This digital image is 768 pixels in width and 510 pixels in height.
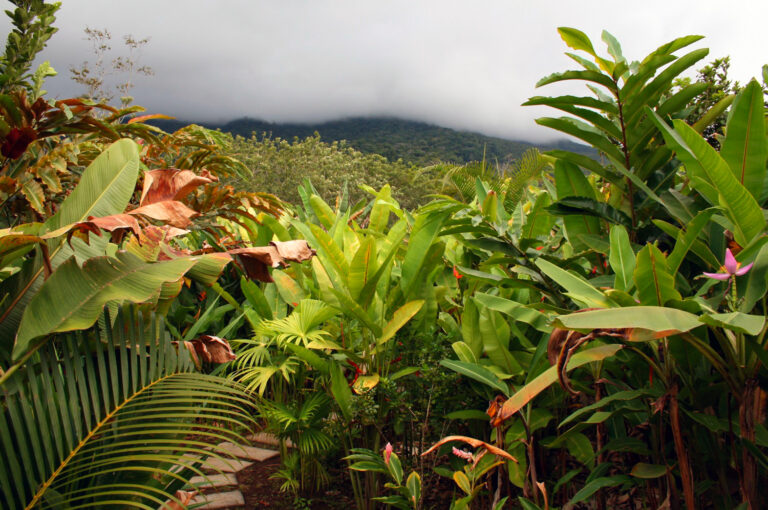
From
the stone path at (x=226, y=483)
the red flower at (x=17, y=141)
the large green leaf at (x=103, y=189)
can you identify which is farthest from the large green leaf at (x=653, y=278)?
the red flower at (x=17, y=141)

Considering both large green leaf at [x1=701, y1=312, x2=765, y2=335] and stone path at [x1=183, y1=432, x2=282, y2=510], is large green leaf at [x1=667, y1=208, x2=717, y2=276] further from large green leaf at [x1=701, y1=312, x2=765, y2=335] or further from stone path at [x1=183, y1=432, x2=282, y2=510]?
stone path at [x1=183, y1=432, x2=282, y2=510]

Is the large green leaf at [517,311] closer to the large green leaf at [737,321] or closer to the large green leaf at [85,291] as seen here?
the large green leaf at [737,321]

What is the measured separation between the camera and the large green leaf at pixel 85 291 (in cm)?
114

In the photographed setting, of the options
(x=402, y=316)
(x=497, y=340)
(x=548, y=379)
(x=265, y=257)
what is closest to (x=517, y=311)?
(x=497, y=340)

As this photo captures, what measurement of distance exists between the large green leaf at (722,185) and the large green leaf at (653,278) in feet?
0.76

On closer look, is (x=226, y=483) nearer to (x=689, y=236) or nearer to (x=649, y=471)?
(x=649, y=471)

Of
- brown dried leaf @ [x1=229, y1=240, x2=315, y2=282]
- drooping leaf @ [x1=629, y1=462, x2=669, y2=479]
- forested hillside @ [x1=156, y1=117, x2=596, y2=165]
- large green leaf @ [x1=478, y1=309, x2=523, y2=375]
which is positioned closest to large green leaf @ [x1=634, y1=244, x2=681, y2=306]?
drooping leaf @ [x1=629, y1=462, x2=669, y2=479]

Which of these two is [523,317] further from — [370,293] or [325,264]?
[325,264]

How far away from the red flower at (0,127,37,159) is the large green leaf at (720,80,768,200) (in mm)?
2253

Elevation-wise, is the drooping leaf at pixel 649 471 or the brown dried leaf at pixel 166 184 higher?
the brown dried leaf at pixel 166 184

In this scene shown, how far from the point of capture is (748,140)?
3.84 feet

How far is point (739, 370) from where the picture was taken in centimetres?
110

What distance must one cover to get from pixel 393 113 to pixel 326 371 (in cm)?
9018

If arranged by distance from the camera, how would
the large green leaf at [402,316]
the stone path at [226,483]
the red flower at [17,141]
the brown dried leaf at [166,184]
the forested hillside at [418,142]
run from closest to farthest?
the brown dried leaf at [166,184] → the red flower at [17,141] → the large green leaf at [402,316] → the stone path at [226,483] → the forested hillside at [418,142]
